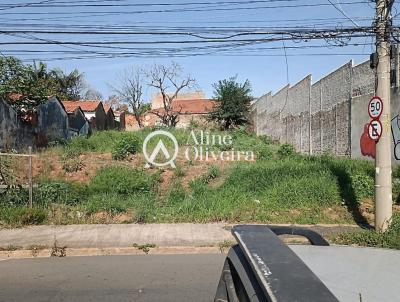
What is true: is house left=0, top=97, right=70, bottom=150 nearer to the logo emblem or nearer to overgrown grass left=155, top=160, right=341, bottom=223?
the logo emblem

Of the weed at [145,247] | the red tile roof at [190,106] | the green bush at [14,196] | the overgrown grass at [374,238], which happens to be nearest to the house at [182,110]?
the red tile roof at [190,106]

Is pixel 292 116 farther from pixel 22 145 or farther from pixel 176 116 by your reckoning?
pixel 176 116

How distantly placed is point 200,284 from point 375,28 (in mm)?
6745

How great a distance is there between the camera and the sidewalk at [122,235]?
947cm

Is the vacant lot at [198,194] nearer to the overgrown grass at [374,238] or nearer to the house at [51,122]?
the overgrown grass at [374,238]

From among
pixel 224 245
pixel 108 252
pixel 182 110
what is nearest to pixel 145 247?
pixel 108 252

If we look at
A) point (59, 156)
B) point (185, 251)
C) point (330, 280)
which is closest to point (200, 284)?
point (185, 251)

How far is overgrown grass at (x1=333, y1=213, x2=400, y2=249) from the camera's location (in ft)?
29.3

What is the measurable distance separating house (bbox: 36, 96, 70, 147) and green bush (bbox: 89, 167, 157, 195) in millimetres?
11644

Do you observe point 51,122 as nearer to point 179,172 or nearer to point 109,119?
point 179,172

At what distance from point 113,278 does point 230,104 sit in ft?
116

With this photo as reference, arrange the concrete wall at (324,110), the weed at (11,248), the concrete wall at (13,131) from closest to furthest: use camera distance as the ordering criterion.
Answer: the weed at (11,248) < the concrete wall at (324,110) < the concrete wall at (13,131)

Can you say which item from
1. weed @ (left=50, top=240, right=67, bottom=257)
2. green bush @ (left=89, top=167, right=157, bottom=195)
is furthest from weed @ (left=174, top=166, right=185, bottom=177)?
weed @ (left=50, top=240, right=67, bottom=257)

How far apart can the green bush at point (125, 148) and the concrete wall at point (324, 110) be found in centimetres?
850
